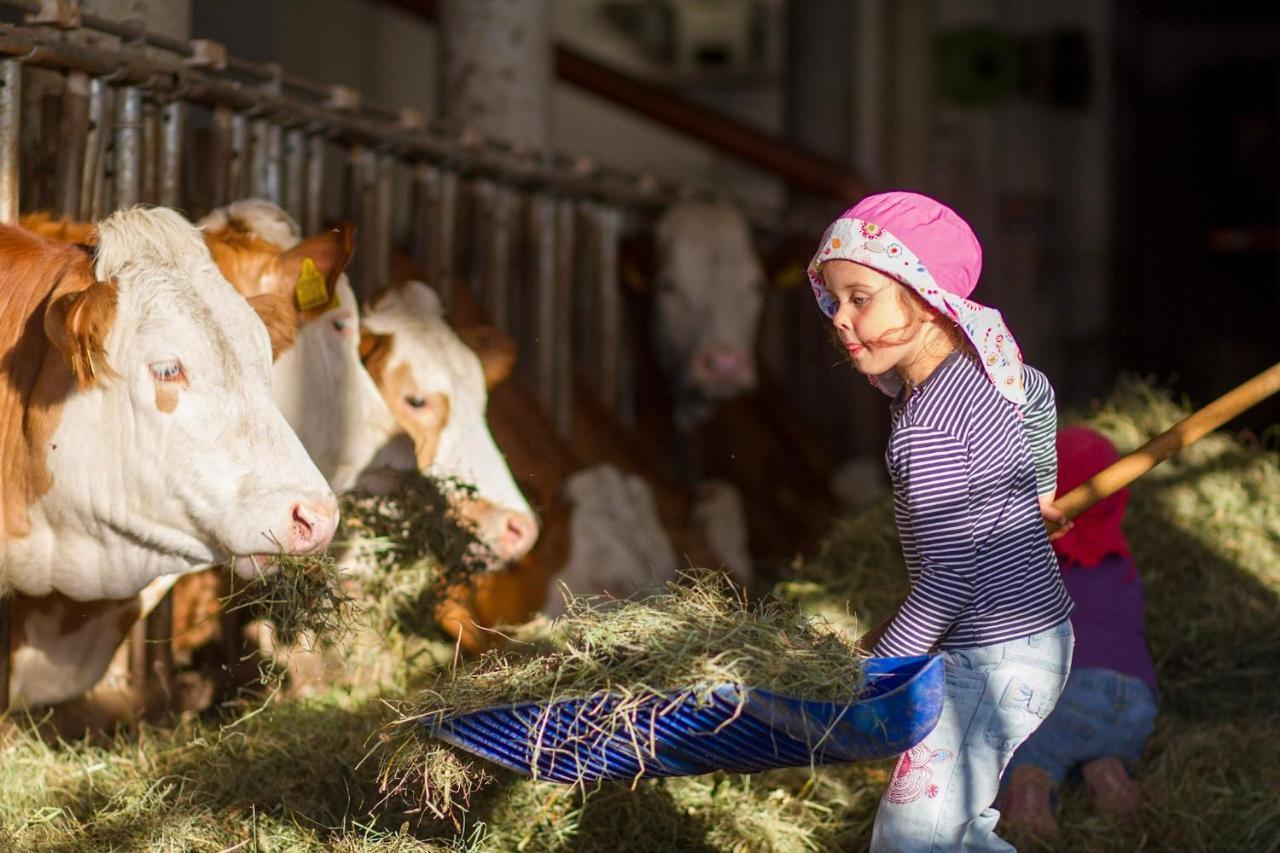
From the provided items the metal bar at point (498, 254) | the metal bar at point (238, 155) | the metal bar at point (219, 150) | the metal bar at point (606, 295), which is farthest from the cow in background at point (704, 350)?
the metal bar at point (219, 150)

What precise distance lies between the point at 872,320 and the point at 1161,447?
707mm

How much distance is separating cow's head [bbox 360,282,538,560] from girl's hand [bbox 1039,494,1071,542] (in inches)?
66.3

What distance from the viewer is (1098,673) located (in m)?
3.96

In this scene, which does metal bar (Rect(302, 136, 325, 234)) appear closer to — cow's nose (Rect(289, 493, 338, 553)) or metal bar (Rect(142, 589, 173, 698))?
metal bar (Rect(142, 589, 173, 698))

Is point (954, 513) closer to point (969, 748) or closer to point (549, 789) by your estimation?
point (969, 748)

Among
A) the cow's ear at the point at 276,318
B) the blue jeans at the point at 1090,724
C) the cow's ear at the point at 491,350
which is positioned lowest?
the blue jeans at the point at 1090,724

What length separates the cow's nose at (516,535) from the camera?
4.50 metres

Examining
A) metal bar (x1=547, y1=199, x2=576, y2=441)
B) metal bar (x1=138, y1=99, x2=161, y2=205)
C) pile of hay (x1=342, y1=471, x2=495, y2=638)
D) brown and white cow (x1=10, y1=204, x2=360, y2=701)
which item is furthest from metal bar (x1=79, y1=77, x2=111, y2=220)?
metal bar (x1=547, y1=199, x2=576, y2=441)

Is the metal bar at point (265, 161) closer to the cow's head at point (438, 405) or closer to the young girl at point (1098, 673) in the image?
the cow's head at point (438, 405)

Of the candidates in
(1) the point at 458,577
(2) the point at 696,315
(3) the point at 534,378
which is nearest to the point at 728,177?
(2) the point at 696,315

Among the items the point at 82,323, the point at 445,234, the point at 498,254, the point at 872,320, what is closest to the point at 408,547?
the point at 82,323

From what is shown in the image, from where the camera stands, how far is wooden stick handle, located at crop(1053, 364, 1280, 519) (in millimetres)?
3197

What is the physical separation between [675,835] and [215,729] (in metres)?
1.20

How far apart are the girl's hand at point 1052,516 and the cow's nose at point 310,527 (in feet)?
4.43
